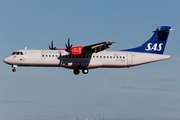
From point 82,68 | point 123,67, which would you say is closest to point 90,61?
point 82,68

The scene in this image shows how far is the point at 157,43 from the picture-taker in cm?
3978

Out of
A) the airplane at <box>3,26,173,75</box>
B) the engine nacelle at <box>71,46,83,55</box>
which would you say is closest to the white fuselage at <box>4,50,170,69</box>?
the airplane at <box>3,26,173,75</box>

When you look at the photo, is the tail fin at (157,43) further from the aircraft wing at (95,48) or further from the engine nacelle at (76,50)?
the engine nacelle at (76,50)

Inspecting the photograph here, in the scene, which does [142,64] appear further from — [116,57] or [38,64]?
[38,64]

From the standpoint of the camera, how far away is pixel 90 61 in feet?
119

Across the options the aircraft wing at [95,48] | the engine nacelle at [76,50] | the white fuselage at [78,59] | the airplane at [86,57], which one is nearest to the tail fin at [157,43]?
the airplane at [86,57]

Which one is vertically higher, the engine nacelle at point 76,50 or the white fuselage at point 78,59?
the engine nacelle at point 76,50

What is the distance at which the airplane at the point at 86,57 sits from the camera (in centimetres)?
3494

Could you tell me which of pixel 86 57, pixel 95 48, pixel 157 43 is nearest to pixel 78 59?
pixel 86 57

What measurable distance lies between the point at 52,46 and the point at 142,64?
1161 cm

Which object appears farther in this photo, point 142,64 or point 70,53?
point 142,64

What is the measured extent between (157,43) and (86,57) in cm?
995

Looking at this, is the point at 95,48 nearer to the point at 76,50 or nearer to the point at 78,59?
the point at 76,50

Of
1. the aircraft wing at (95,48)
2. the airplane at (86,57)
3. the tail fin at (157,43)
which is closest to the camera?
the aircraft wing at (95,48)
